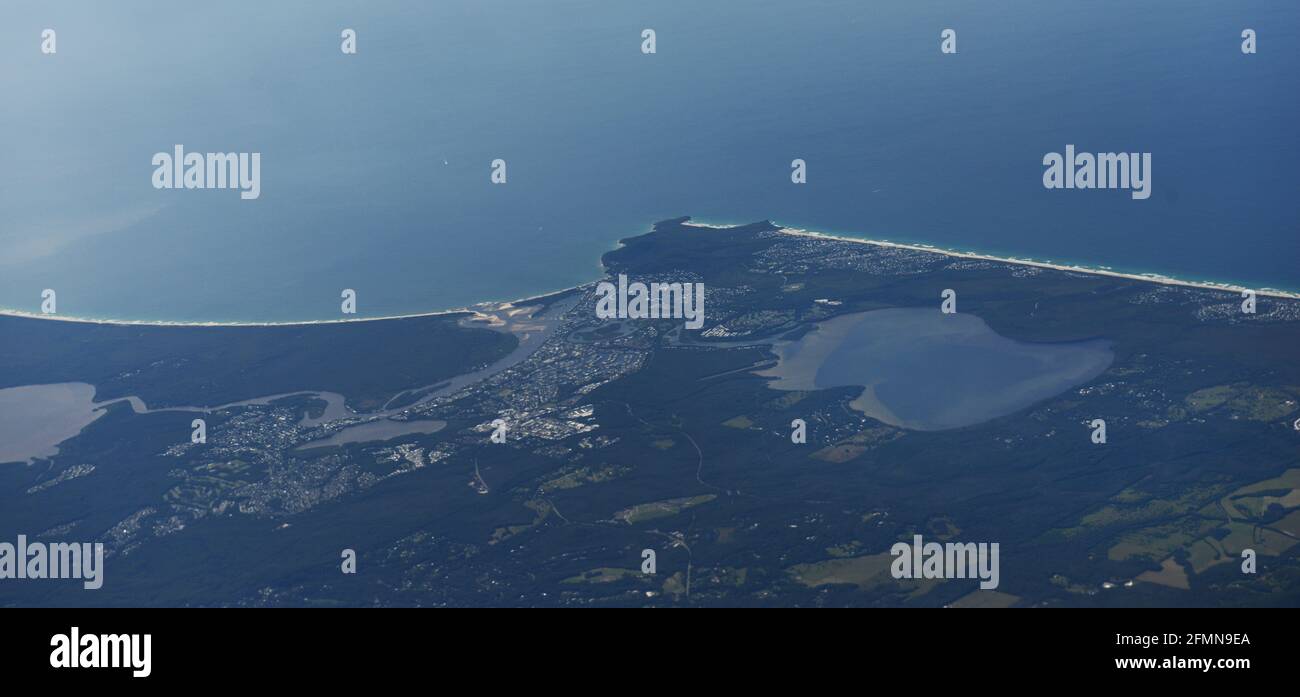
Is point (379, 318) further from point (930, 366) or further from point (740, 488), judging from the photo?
point (930, 366)

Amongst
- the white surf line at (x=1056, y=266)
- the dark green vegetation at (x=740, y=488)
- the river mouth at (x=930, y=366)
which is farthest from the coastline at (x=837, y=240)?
the river mouth at (x=930, y=366)

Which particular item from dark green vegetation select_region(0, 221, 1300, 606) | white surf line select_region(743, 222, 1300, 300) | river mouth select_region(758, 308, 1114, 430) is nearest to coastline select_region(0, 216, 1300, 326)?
white surf line select_region(743, 222, 1300, 300)

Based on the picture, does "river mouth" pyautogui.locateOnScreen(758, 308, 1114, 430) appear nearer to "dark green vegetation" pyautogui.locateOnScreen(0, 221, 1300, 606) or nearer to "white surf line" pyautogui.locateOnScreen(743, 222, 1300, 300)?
"dark green vegetation" pyautogui.locateOnScreen(0, 221, 1300, 606)

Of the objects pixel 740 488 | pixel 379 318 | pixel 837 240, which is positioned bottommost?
pixel 740 488

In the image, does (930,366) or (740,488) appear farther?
(930,366)

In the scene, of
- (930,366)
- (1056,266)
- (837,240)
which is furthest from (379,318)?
(1056,266)

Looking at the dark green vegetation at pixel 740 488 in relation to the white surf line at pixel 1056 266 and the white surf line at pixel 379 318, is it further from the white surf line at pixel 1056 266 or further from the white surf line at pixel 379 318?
the white surf line at pixel 379 318

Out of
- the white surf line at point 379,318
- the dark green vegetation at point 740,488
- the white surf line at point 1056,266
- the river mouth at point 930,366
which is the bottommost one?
the dark green vegetation at point 740,488
